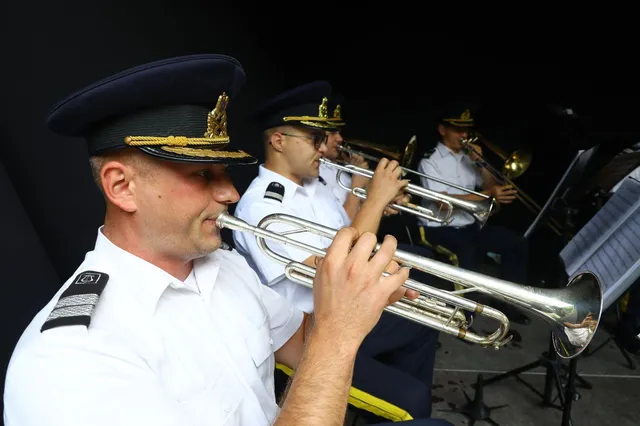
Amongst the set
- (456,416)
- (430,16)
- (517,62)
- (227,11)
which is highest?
(227,11)

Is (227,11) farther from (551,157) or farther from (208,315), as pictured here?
(551,157)

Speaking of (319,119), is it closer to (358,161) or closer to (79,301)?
(358,161)

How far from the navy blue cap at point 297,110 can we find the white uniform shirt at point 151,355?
113 centimetres

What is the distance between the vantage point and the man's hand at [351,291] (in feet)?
3.25

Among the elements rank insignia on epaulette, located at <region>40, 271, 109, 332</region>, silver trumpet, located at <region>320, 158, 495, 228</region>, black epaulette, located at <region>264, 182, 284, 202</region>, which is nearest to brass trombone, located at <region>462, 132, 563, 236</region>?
silver trumpet, located at <region>320, 158, 495, 228</region>

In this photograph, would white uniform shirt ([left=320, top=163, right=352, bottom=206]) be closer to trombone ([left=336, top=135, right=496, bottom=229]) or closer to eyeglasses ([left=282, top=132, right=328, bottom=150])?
trombone ([left=336, top=135, right=496, bottom=229])

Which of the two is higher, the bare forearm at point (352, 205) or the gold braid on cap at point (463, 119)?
the gold braid on cap at point (463, 119)

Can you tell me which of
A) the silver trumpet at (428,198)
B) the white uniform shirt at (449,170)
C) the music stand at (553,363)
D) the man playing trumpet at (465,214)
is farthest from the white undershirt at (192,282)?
the white uniform shirt at (449,170)

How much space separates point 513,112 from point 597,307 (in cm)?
409

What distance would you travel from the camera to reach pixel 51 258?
1.79 meters

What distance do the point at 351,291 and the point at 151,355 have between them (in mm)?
487

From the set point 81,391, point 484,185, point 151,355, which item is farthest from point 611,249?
point 484,185

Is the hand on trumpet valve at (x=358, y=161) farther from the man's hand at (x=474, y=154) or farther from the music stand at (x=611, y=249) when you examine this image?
the music stand at (x=611, y=249)

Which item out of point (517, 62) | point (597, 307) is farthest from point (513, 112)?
point (597, 307)
